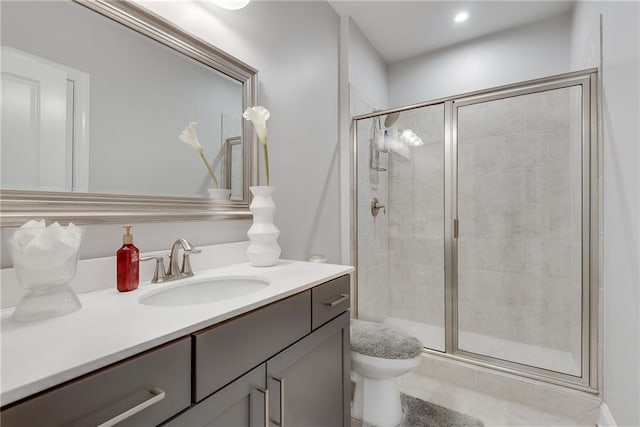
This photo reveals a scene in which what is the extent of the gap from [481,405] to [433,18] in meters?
2.69

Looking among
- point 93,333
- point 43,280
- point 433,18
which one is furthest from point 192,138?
point 433,18

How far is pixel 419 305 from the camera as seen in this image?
7.78ft

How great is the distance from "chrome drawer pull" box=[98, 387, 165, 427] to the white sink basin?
16.7 inches

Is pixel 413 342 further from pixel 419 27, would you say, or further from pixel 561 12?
pixel 561 12

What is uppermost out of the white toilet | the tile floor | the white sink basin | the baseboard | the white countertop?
the white countertop

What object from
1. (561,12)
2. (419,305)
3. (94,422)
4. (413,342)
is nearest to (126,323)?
(94,422)

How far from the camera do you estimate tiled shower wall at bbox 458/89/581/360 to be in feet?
6.29

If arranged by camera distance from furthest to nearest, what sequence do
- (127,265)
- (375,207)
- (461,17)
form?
(375,207), (461,17), (127,265)

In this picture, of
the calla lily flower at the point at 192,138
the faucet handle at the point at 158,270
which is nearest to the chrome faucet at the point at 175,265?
the faucet handle at the point at 158,270

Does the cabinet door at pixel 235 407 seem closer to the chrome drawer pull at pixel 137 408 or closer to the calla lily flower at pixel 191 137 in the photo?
the chrome drawer pull at pixel 137 408

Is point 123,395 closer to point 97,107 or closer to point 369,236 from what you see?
point 97,107

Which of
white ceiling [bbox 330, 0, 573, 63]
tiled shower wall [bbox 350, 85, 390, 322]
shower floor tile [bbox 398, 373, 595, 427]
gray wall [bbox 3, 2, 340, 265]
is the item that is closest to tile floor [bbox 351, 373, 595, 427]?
shower floor tile [bbox 398, 373, 595, 427]

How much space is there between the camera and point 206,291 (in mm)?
1062

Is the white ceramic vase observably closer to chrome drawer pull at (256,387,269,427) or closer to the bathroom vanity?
the bathroom vanity
